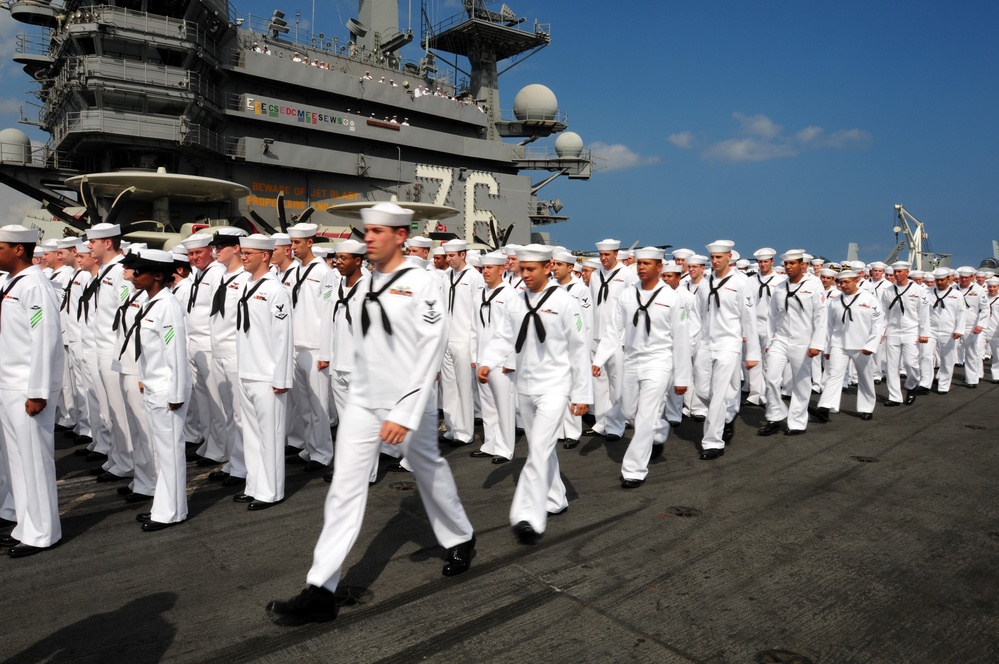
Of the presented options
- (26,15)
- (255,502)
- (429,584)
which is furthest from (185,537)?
(26,15)

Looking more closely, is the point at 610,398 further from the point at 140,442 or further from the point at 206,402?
the point at 140,442

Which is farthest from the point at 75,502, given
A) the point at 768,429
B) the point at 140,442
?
the point at 768,429

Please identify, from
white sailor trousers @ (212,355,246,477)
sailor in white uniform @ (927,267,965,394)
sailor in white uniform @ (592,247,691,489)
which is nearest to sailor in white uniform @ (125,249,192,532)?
white sailor trousers @ (212,355,246,477)

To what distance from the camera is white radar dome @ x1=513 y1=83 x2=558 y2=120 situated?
42625mm

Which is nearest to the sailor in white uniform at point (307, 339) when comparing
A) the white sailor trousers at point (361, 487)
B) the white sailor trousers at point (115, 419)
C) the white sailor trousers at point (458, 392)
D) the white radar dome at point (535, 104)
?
the white sailor trousers at point (458, 392)

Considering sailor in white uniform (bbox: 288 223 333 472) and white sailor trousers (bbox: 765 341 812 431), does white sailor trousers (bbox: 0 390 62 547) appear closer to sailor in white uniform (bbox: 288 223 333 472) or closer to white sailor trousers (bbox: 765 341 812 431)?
sailor in white uniform (bbox: 288 223 333 472)

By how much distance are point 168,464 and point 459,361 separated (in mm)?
4208

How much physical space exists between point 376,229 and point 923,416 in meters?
10.2

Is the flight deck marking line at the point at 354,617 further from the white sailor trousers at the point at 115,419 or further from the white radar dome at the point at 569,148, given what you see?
the white radar dome at the point at 569,148

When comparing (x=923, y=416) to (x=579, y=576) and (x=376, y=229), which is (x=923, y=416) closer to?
(x=579, y=576)

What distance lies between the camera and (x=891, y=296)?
42.0 ft

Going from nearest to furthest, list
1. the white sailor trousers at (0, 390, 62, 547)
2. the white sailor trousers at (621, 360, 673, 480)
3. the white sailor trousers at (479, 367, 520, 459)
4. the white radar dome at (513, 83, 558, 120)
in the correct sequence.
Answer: the white sailor trousers at (0, 390, 62, 547)
the white sailor trousers at (621, 360, 673, 480)
the white sailor trousers at (479, 367, 520, 459)
the white radar dome at (513, 83, 558, 120)

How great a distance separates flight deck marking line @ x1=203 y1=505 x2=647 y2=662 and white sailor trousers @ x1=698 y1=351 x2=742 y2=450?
347 cm

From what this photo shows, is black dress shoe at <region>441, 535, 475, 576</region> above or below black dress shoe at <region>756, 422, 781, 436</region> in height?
above
